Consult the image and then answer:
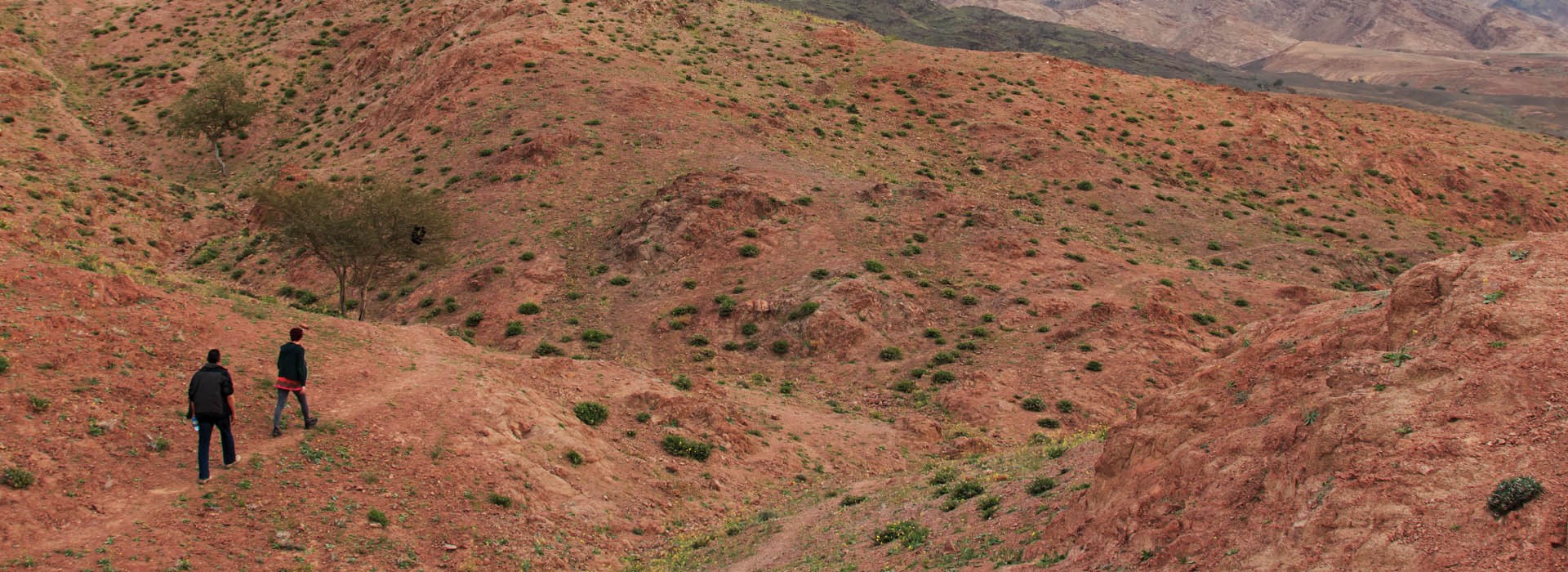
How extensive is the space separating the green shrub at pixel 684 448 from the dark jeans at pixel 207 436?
11055 millimetres

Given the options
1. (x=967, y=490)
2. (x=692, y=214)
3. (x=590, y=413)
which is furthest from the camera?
(x=692, y=214)

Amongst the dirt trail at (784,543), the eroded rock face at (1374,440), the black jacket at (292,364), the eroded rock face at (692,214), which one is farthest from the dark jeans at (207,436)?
the eroded rock face at (692,214)

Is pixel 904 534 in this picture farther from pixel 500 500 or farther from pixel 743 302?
pixel 743 302

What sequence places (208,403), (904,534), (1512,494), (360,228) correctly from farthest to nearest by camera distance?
(360,228) → (904,534) → (208,403) → (1512,494)

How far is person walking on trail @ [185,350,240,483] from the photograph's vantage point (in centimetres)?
1495

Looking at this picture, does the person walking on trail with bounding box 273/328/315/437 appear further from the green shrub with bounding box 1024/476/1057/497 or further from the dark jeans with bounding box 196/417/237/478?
the green shrub with bounding box 1024/476/1057/497

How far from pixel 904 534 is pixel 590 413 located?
36.5 feet

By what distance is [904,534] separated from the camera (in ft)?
54.3

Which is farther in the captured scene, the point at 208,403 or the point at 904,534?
the point at 904,534

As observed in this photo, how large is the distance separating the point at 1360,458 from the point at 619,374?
70.1 feet

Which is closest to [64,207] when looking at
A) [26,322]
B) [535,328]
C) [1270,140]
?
[535,328]

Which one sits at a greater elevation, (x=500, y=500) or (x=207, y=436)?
(x=207, y=436)

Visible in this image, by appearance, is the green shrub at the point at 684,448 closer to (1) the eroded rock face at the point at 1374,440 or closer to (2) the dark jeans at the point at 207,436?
(2) the dark jeans at the point at 207,436

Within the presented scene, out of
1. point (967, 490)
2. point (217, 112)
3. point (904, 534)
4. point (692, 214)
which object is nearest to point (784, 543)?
point (904, 534)
